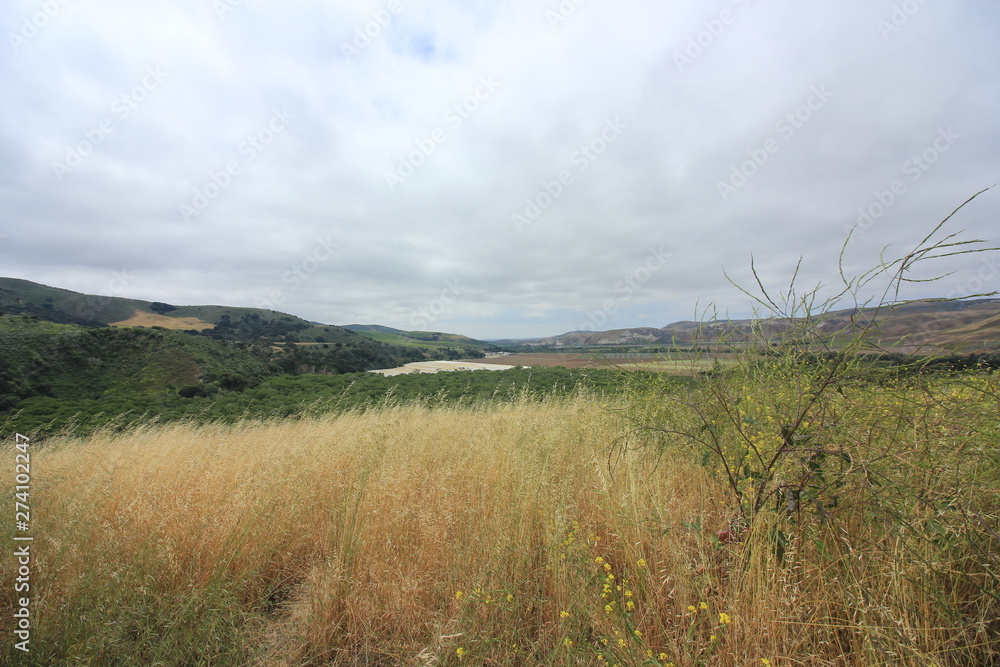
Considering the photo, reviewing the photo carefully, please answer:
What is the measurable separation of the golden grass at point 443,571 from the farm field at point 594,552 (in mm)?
19

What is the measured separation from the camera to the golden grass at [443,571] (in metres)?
1.86

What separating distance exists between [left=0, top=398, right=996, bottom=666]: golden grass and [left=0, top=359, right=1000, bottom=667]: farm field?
0.06ft

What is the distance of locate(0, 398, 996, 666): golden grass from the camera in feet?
6.09

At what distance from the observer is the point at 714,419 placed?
2.91 meters

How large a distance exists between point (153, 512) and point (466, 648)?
319 cm

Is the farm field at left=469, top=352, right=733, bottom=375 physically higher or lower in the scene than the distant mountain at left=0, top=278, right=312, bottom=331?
lower

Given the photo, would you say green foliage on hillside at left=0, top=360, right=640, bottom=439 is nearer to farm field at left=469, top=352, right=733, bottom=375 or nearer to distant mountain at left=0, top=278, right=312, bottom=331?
farm field at left=469, top=352, right=733, bottom=375

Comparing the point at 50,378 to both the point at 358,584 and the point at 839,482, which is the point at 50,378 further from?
the point at 839,482

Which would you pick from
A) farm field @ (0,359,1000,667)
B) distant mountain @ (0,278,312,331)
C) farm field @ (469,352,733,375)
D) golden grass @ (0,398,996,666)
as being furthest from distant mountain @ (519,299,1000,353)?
distant mountain @ (0,278,312,331)

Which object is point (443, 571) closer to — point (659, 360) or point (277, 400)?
point (659, 360)

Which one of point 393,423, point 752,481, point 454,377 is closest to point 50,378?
point 454,377

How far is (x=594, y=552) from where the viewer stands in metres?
2.57

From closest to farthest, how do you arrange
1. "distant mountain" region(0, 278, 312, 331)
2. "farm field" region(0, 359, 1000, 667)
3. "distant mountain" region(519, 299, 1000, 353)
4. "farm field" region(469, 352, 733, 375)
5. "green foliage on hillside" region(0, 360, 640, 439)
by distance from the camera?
"farm field" region(0, 359, 1000, 667), "distant mountain" region(519, 299, 1000, 353), "farm field" region(469, 352, 733, 375), "green foliage on hillside" region(0, 360, 640, 439), "distant mountain" region(0, 278, 312, 331)

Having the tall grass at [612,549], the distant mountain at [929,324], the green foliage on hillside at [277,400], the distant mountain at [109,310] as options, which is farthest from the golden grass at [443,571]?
the distant mountain at [109,310]
